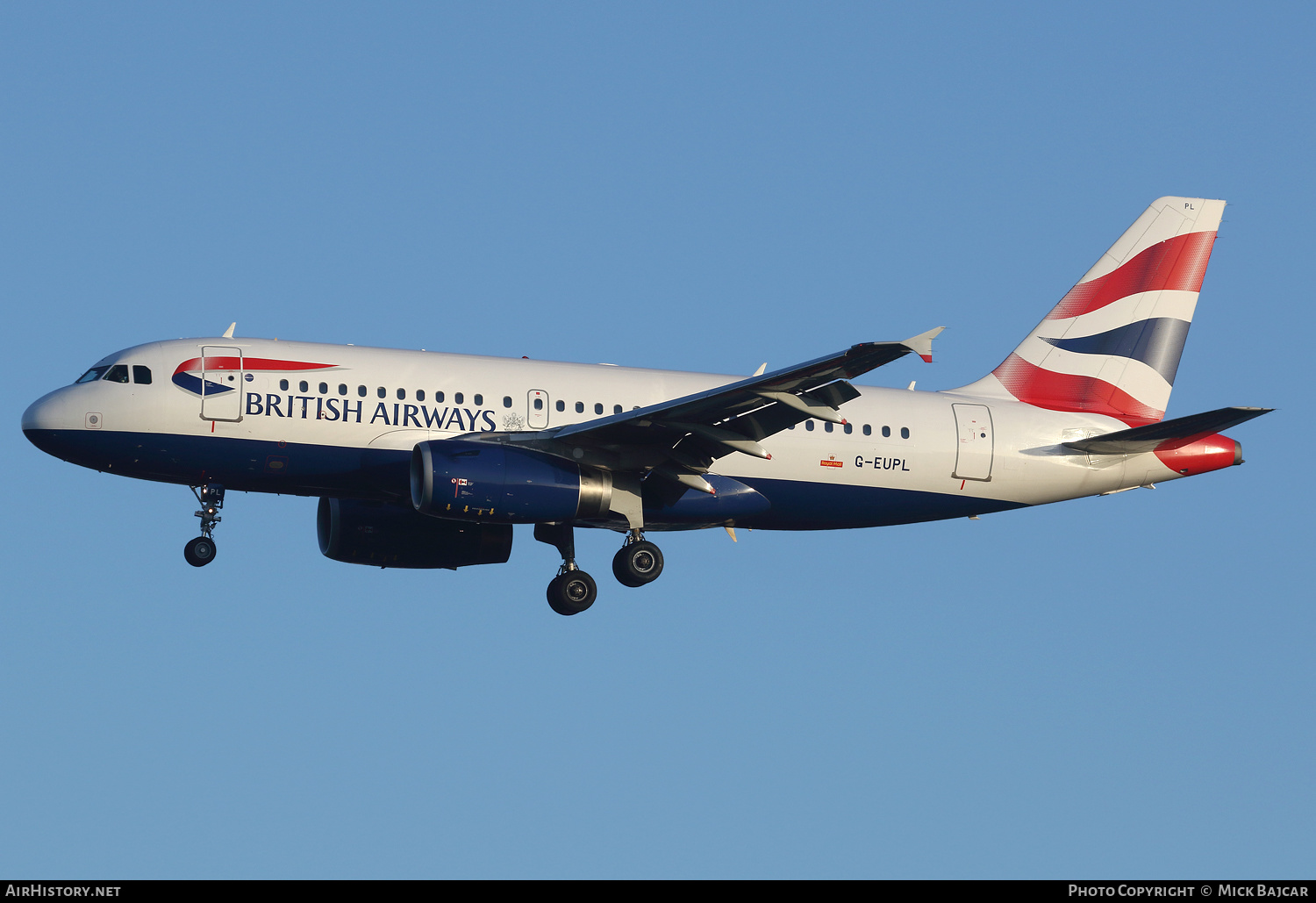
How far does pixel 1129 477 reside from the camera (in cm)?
3750

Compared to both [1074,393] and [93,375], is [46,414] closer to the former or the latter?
[93,375]

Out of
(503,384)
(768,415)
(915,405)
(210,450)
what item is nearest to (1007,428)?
(915,405)

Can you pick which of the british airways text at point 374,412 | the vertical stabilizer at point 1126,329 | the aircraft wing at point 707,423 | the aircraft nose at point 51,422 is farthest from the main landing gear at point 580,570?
the aircraft nose at point 51,422

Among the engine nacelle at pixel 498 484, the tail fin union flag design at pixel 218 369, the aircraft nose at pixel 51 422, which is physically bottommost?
the engine nacelle at pixel 498 484

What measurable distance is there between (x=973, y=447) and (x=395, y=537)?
42.4ft

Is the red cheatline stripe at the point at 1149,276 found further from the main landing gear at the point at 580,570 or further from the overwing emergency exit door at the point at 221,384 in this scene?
the overwing emergency exit door at the point at 221,384

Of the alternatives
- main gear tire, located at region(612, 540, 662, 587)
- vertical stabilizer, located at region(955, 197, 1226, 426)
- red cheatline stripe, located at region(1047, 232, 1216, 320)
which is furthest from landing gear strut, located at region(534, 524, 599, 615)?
red cheatline stripe, located at region(1047, 232, 1216, 320)

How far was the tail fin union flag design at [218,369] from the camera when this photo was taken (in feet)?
110

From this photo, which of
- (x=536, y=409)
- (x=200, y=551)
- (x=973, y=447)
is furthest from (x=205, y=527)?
(x=973, y=447)

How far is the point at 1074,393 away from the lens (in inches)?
1538

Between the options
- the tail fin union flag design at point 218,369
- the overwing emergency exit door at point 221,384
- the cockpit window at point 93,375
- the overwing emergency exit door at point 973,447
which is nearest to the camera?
the overwing emergency exit door at point 221,384

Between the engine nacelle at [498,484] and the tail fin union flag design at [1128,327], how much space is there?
11530 millimetres
